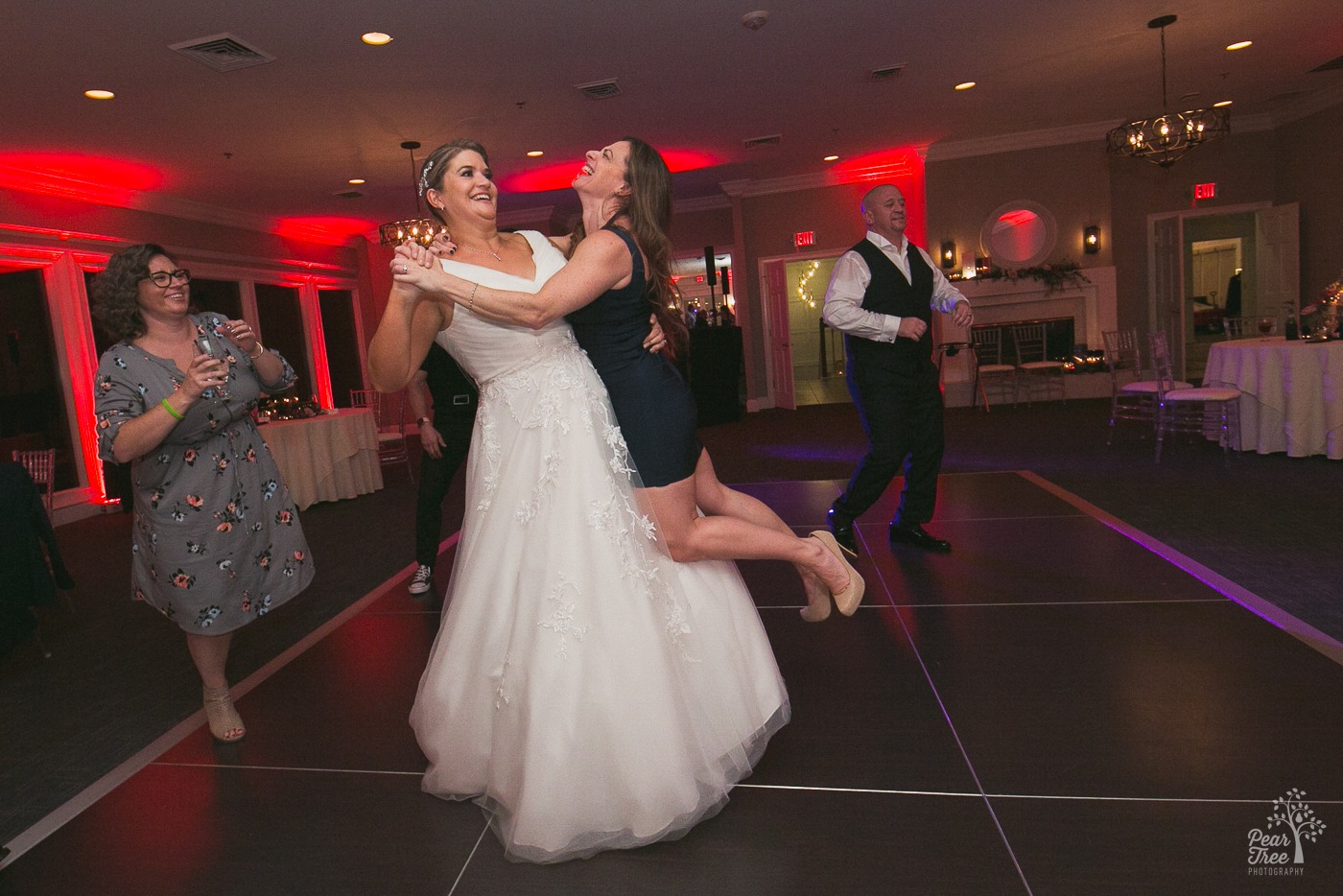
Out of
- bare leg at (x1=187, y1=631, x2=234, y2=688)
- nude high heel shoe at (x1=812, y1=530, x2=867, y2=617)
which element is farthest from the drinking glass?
nude high heel shoe at (x1=812, y1=530, x2=867, y2=617)

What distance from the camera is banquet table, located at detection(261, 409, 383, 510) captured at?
6375mm

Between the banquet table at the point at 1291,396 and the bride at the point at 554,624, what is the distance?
526cm

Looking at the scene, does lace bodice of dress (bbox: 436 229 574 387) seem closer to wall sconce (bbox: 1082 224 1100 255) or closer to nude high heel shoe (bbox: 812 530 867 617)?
nude high heel shoe (bbox: 812 530 867 617)

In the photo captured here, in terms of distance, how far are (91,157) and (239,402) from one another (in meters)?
6.43

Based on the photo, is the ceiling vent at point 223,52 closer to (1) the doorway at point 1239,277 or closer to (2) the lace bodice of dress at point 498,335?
(2) the lace bodice of dress at point 498,335

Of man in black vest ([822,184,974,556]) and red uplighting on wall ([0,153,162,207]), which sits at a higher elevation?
red uplighting on wall ([0,153,162,207])

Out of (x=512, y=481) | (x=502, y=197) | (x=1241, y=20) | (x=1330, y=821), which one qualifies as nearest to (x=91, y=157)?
(x=502, y=197)

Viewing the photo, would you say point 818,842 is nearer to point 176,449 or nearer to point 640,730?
point 640,730

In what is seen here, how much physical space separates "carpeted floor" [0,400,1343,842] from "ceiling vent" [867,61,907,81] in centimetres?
315

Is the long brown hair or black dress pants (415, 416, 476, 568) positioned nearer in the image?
the long brown hair

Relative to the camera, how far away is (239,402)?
2357mm

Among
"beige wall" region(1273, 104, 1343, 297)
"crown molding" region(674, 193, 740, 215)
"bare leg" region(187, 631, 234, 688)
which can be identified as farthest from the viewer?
"crown molding" region(674, 193, 740, 215)

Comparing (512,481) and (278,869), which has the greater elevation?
(512,481)

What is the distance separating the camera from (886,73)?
6750mm
